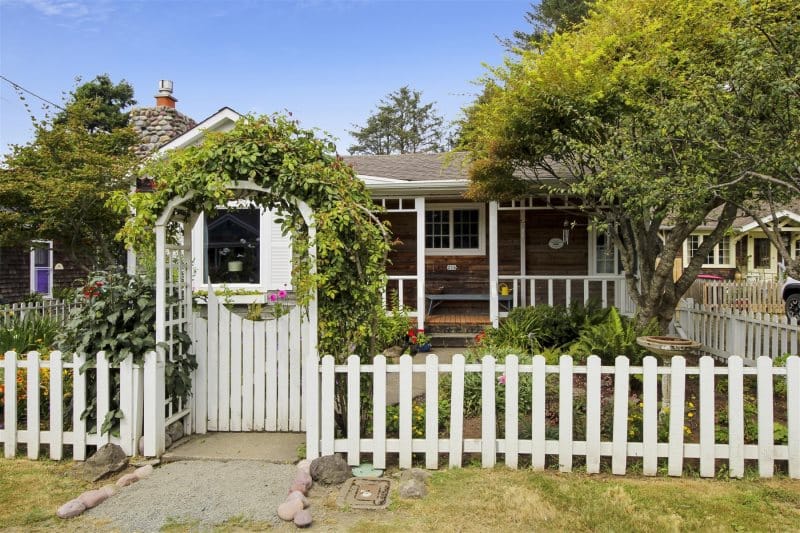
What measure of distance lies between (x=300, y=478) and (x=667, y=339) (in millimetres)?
3463

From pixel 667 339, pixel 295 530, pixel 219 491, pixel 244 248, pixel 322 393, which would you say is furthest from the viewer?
pixel 244 248

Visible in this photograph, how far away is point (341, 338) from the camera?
420 cm

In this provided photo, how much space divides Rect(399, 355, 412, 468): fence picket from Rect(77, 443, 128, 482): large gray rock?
2.27 metres

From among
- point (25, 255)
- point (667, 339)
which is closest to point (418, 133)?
point (25, 255)

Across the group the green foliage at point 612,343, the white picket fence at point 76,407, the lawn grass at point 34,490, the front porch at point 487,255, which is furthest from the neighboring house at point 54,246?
the green foliage at point 612,343

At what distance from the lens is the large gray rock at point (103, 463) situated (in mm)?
3951

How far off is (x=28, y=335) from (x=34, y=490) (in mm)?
3588

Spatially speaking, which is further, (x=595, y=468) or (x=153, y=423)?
(x=153, y=423)

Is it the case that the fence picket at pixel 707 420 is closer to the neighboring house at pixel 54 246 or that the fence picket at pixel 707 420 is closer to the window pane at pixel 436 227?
the window pane at pixel 436 227

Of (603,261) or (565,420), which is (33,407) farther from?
(603,261)

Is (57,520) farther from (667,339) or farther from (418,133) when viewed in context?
(418,133)

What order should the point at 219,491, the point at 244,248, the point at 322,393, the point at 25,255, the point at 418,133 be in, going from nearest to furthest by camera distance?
the point at 219,491
the point at 322,393
the point at 244,248
the point at 25,255
the point at 418,133

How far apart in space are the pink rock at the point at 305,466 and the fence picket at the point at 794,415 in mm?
3655

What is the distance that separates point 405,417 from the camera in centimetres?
404
